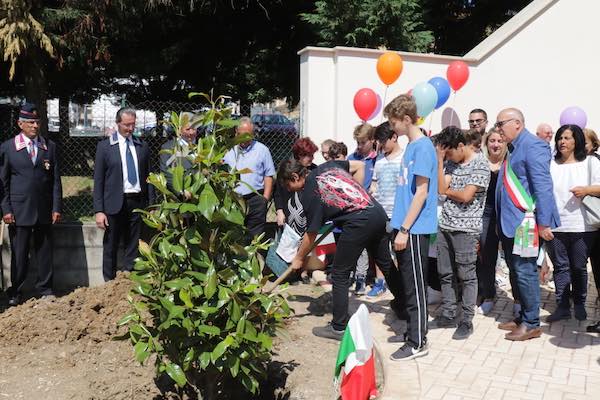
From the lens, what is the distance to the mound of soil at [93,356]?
4.02m

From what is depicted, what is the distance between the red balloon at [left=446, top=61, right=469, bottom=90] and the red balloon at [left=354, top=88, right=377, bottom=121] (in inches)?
53.2

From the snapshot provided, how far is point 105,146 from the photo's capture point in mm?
6098

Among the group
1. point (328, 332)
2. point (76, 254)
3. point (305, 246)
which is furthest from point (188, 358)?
point (76, 254)

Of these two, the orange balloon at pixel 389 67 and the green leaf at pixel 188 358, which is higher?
the orange balloon at pixel 389 67

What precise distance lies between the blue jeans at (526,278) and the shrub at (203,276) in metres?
2.13

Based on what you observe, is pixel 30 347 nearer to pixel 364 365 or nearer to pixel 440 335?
pixel 364 365

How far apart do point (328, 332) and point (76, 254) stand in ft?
11.6

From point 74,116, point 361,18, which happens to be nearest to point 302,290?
point 74,116

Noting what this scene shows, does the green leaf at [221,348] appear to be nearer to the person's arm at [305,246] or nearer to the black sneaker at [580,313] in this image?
the person's arm at [305,246]

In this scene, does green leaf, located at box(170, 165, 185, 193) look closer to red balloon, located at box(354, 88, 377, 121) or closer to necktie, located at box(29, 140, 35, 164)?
necktie, located at box(29, 140, 35, 164)

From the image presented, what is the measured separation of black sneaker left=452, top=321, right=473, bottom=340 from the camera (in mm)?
4836

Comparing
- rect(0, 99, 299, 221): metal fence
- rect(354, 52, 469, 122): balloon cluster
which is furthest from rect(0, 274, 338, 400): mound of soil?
rect(354, 52, 469, 122): balloon cluster

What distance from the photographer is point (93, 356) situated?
443 cm

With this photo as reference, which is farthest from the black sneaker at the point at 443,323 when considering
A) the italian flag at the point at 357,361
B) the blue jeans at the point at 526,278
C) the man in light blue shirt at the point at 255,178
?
the man in light blue shirt at the point at 255,178
